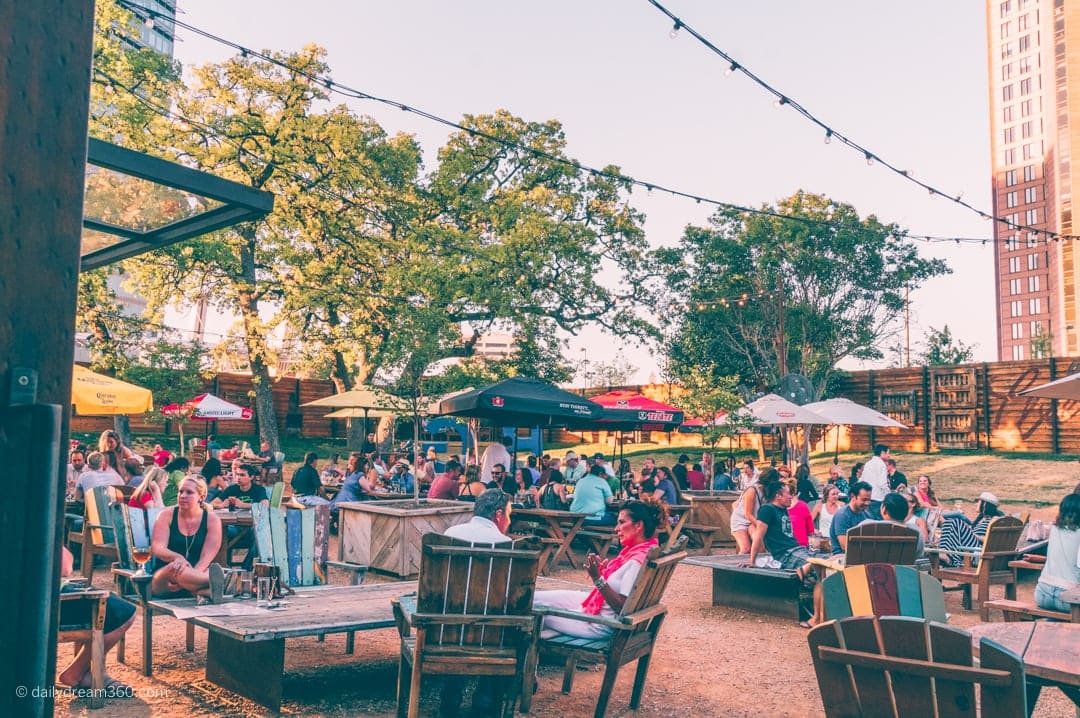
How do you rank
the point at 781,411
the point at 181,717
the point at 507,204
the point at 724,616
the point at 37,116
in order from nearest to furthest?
the point at 37,116, the point at 181,717, the point at 724,616, the point at 781,411, the point at 507,204

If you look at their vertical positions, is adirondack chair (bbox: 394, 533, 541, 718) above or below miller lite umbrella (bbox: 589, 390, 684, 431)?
below

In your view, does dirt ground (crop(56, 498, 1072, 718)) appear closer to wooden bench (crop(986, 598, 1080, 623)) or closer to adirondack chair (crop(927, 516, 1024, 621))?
wooden bench (crop(986, 598, 1080, 623))

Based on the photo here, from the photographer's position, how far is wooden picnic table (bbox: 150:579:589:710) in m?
4.13

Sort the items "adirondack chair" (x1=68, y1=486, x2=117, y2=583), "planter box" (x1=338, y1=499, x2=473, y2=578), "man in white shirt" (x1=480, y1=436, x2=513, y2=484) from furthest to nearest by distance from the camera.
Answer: "man in white shirt" (x1=480, y1=436, x2=513, y2=484), "planter box" (x1=338, y1=499, x2=473, y2=578), "adirondack chair" (x1=68, y1=486, x2=117, y2=583)

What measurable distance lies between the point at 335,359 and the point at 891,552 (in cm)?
1837

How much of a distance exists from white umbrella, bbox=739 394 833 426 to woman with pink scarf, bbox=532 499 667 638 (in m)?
10.0

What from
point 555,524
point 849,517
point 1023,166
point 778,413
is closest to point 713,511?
point 555,524

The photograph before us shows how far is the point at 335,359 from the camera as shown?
22.8m

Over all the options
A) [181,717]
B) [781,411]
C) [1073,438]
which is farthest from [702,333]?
[181,717]

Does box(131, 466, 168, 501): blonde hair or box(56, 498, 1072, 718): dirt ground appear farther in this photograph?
box(131, 466, 168, 501): blonde hair

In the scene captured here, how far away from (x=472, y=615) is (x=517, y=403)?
667cm

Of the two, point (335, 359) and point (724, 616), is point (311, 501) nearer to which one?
point (724, 616)

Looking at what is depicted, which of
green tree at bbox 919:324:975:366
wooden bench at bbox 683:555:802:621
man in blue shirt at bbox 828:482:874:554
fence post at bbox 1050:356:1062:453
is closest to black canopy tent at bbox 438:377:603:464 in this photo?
wooden bench at bbox 683:555:802:621

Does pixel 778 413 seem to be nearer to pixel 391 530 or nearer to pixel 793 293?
pixel 391 530
